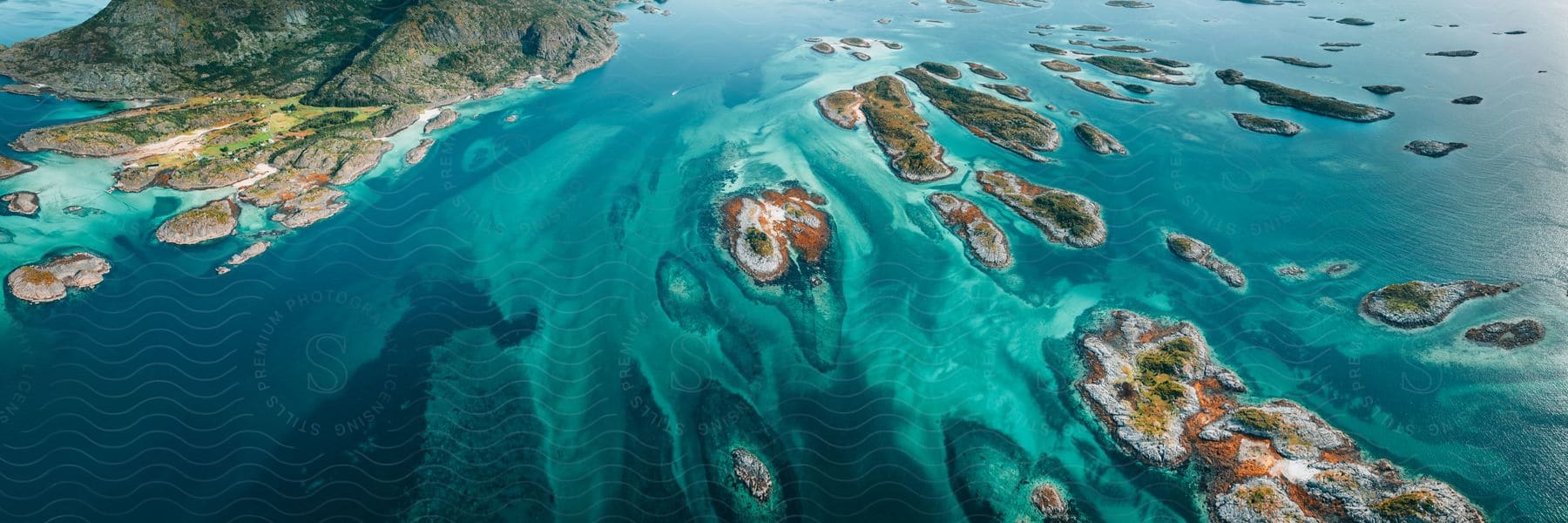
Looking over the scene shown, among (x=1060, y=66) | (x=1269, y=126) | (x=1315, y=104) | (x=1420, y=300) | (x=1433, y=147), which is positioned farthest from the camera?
(x=1060, y=66)

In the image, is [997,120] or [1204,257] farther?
[997,120]

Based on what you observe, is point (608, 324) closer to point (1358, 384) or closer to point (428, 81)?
point (1358, 384)

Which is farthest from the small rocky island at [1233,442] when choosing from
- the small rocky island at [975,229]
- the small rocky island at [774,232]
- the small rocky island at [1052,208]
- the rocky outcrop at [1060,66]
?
the rocky outcrop at [1060,66]

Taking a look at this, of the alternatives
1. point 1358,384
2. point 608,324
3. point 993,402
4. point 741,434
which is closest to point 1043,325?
point 993,402

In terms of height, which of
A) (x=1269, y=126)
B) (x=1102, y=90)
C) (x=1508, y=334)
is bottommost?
(x=1508, y=334)

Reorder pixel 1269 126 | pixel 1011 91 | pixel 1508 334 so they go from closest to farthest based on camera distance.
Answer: pixel 1508 334
pixel 1269 126
pixel 1011 91

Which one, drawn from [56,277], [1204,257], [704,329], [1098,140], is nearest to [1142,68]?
[1098,140]

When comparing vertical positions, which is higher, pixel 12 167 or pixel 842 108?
pixel 12 167

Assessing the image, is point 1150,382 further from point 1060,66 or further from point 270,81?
point 270,81
